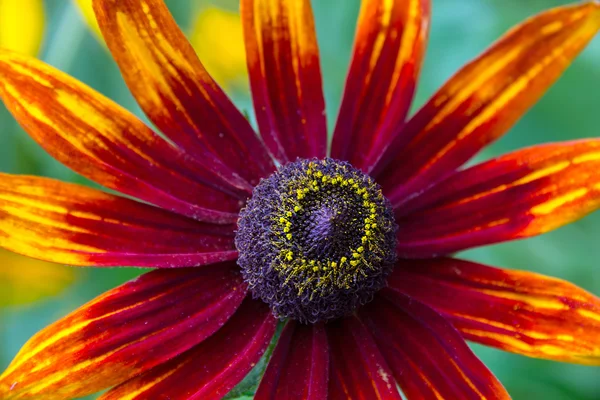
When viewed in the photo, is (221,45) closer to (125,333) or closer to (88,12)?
(88,12)

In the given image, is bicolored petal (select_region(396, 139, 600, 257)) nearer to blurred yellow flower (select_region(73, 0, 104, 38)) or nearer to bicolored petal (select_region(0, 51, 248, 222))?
bicolored petal (select_region(0, 51, 248, 222))

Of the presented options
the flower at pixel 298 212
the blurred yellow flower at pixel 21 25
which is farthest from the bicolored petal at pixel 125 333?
the blurred yellow flower at pixel 21 25

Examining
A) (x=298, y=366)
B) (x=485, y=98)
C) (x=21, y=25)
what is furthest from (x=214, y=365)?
(x=21, y=25)

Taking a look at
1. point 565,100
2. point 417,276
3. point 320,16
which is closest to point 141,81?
point 417,276

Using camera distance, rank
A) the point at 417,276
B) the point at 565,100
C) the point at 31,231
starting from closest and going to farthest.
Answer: the point at 31,231 < the point at 417,276 < the point at 565,100

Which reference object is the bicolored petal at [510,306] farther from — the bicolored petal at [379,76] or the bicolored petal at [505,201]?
the bicolored petal at [379,76]

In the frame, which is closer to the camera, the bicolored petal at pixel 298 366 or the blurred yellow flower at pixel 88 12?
the bicolored petal at pixel 298 366

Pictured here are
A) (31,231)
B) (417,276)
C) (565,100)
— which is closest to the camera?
(31,231)

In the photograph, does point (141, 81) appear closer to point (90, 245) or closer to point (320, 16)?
point (90, 245)
